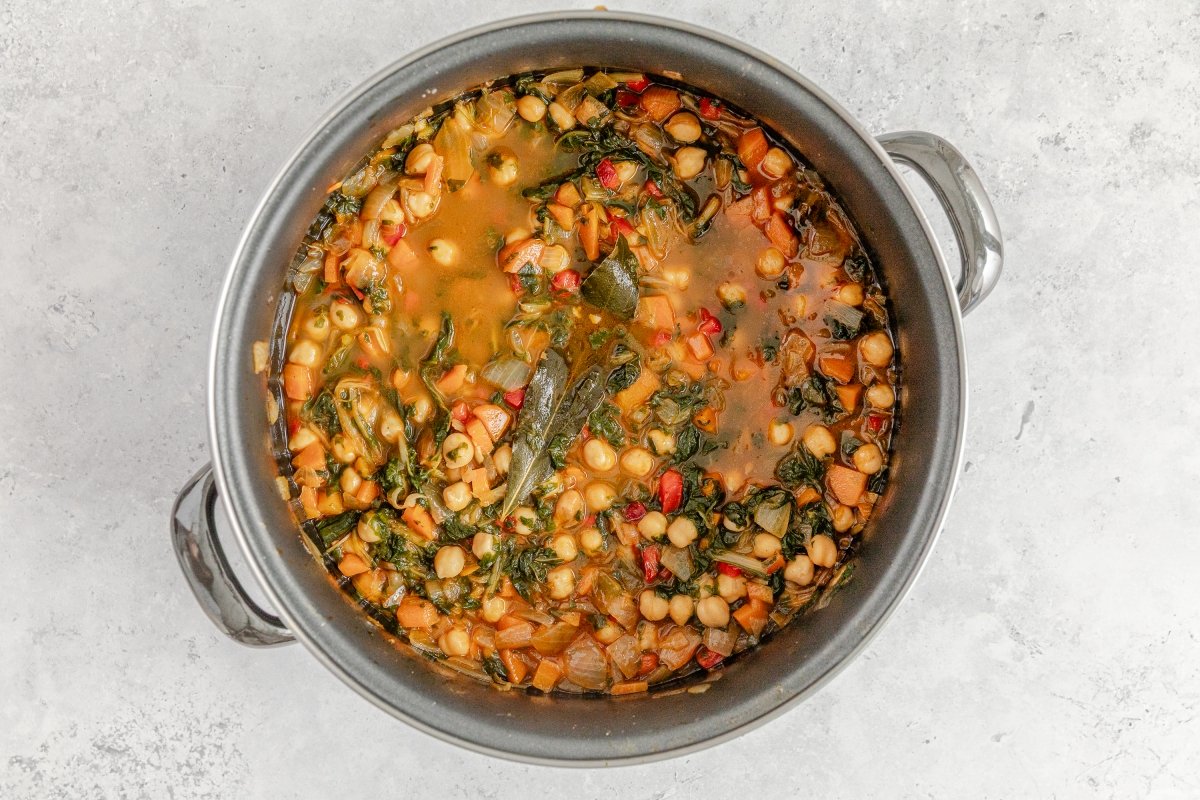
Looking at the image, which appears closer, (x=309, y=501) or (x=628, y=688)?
(x=309, y=501)

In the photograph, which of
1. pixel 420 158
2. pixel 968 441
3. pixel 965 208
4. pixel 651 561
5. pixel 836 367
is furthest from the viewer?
pixel 968 441

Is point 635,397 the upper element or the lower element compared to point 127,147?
lower

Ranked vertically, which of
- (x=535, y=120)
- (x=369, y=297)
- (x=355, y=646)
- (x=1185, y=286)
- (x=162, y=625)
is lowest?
(x=162, y=625)

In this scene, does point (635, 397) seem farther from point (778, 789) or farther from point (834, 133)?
point (778, 789)

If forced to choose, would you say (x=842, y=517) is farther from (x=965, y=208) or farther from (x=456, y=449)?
(x=456, y=449)

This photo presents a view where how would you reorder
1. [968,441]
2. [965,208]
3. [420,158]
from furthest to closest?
1. [968,441]
2. [420,158]
3. [965,208]

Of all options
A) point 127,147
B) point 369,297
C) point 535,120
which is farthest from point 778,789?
point 127,147

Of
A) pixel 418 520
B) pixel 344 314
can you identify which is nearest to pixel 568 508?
pixel 418 520
